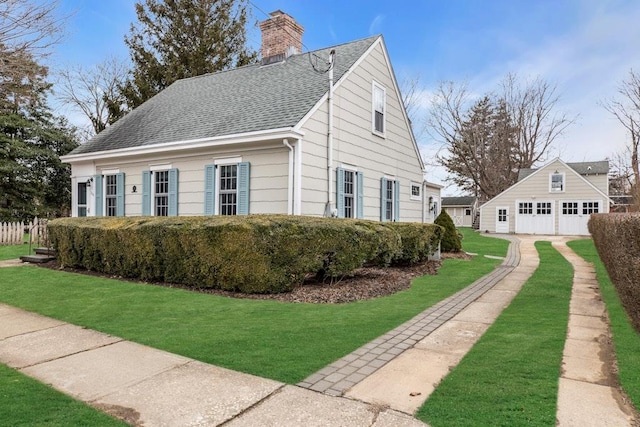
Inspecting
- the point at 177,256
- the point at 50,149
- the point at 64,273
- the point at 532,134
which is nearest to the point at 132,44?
the point at 50,149

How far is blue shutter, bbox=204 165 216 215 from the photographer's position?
10.7m

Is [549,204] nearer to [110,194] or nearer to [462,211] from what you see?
[462,211]

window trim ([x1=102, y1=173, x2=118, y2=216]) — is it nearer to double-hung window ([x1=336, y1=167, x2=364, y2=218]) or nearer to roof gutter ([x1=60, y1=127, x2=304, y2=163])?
roof gutter ([x1=60, y1=127, x2=304, y2=163])

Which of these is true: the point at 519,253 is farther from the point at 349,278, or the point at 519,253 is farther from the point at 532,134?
the point at 532,134

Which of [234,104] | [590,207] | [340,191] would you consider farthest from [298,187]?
[590,207]

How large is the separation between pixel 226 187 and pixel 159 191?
102 inches

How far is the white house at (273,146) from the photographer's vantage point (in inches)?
390

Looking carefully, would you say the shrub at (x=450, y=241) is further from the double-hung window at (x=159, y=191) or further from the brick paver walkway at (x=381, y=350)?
the double-hung window at (x=159, y=191)

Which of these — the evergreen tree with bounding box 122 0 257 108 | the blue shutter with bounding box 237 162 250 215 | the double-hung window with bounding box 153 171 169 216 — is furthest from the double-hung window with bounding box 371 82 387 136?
the evergreen tree with bounding box 122 0 257 108

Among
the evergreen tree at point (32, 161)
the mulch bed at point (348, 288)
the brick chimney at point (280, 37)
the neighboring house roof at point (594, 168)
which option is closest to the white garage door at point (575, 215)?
the neighboring house roof at point (594, 168)

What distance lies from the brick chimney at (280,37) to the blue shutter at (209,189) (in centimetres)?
528

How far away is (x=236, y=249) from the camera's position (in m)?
7.18

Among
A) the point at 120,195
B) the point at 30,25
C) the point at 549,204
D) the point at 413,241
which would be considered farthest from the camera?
the point at 549,204

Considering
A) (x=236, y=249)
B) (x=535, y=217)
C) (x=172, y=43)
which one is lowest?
(x=236, y=249)
